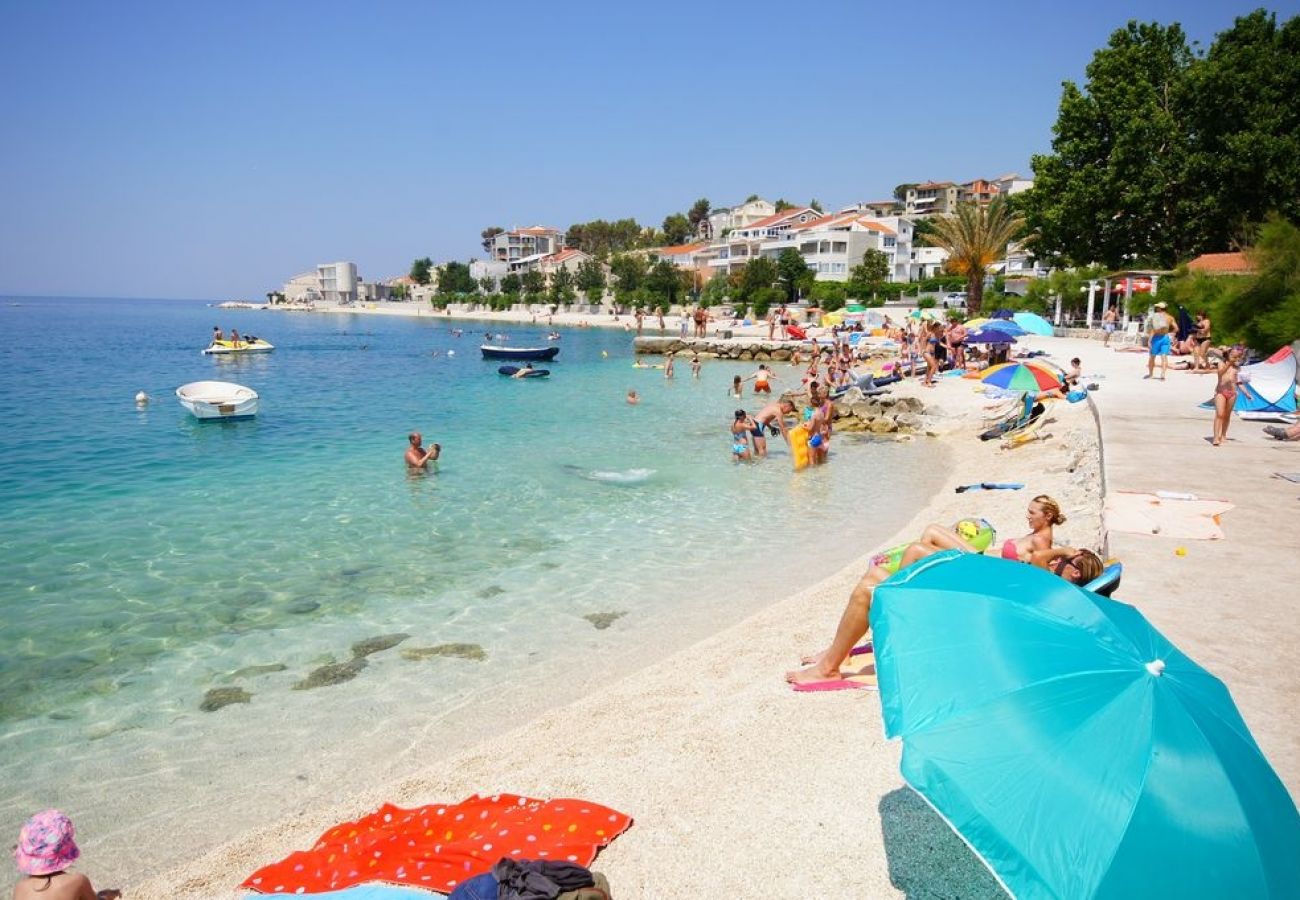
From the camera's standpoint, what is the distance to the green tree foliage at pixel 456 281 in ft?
455

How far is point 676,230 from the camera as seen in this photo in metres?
144

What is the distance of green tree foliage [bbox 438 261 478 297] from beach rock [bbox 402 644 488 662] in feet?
440

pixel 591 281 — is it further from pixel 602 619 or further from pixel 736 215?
pixel 602 619

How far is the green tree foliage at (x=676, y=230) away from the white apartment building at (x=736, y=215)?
5450 mm

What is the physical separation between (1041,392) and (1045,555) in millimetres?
15104

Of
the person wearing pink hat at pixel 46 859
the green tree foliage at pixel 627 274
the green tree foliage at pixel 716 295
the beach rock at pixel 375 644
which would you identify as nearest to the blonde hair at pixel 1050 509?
the beach rock at pixel 375 644

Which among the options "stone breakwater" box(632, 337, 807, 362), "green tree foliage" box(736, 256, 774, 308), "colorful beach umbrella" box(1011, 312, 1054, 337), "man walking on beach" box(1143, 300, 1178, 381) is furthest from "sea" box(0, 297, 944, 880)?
"green tree foliage" box(736, 256, 774, 308)

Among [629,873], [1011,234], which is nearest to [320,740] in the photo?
[629,873]

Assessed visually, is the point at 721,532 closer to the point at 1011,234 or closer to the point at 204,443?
the point at 204,443

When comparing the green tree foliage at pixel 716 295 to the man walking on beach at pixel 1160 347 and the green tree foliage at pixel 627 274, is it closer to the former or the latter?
the green tree foliage at pixel 627 274

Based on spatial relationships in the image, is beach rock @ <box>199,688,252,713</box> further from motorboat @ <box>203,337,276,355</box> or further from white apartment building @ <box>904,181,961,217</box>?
white apartment building @ <box>904,181,961,217</box>

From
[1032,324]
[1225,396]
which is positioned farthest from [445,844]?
[1032,324]

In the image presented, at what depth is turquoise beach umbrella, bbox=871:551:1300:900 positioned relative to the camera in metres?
2.51

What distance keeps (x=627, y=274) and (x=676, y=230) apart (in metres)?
49.9
